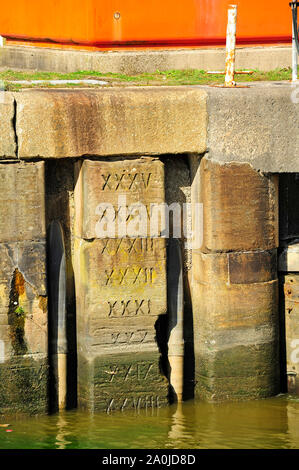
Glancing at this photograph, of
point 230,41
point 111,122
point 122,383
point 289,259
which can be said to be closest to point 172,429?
point 122,383

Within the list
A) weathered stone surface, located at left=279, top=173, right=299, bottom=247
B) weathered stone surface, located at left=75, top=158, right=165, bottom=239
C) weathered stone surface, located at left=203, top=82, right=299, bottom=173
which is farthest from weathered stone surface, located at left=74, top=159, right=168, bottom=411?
weathered stone surface, located at left=279, top=173, right=299, bottom=247

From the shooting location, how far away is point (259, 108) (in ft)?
26.1

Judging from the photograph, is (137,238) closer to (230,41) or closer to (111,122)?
(111,122)

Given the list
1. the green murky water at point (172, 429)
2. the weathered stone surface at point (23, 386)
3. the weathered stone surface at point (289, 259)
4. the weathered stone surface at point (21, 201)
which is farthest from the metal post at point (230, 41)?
the weathered stone surface at point (23, 386)

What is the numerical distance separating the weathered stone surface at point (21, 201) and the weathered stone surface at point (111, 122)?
133 mm

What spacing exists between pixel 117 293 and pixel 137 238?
1.49 ft

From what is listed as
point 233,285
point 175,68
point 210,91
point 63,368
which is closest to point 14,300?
point 63,368

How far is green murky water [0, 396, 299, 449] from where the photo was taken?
7324mm

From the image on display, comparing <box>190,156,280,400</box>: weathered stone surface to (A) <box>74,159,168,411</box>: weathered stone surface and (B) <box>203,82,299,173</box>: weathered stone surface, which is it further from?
(A) <box>74,159,168,411</box>: weathered stone surface

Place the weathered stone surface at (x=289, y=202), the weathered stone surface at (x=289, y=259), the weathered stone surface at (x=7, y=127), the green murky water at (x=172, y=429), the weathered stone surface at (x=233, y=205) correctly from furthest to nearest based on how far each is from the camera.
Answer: the weathered stone surface at (x=289, y=202)
the weathered stone surface at (x=289, y=259)
the weathered stone surface at (x=233, y=205)
the weathered stone surface at (x=7, y=127)
the green murky water at (x=172, y=429)

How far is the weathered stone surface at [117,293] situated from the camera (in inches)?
306

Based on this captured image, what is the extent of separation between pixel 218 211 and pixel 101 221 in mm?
937

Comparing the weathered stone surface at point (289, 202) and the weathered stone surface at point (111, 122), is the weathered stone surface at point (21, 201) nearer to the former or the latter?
the weathered stone surface at point (111, 122)

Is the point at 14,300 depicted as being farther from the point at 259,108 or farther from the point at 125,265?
the point at 259,108
